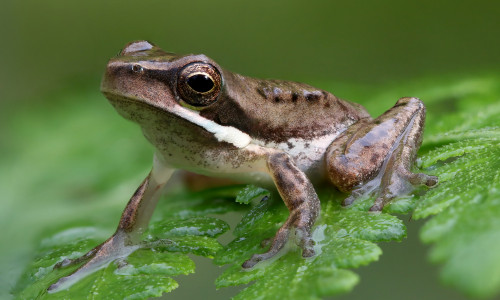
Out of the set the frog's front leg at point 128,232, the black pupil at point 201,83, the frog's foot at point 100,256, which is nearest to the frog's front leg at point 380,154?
the black pupil at point 201,83

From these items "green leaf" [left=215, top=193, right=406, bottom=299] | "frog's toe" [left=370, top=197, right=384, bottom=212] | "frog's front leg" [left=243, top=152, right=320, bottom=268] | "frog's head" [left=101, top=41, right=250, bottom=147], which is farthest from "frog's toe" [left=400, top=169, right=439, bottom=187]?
"frog's head" [left=101, top=41, right=250, bottom=147]

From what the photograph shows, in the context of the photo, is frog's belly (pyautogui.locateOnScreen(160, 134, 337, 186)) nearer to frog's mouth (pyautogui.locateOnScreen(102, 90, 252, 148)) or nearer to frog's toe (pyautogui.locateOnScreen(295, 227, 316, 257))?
frog's mouth (pyautogui.locateOnScreen(102, 90, 252, 148))

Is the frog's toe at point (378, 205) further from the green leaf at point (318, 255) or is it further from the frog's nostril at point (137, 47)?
the frog's nostril at point (137, 47)

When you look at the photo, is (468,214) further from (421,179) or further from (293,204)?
(293,204)

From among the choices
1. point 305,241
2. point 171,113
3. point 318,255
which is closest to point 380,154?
point 305,241

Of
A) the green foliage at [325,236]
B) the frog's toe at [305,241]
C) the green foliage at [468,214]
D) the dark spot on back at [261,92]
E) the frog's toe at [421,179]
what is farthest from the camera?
the dark spot on back at [261,92]

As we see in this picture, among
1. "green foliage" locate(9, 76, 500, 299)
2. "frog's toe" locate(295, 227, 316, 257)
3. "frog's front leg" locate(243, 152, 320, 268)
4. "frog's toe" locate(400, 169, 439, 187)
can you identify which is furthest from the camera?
"frog's toe" locate(400, 169, 439, 187)
